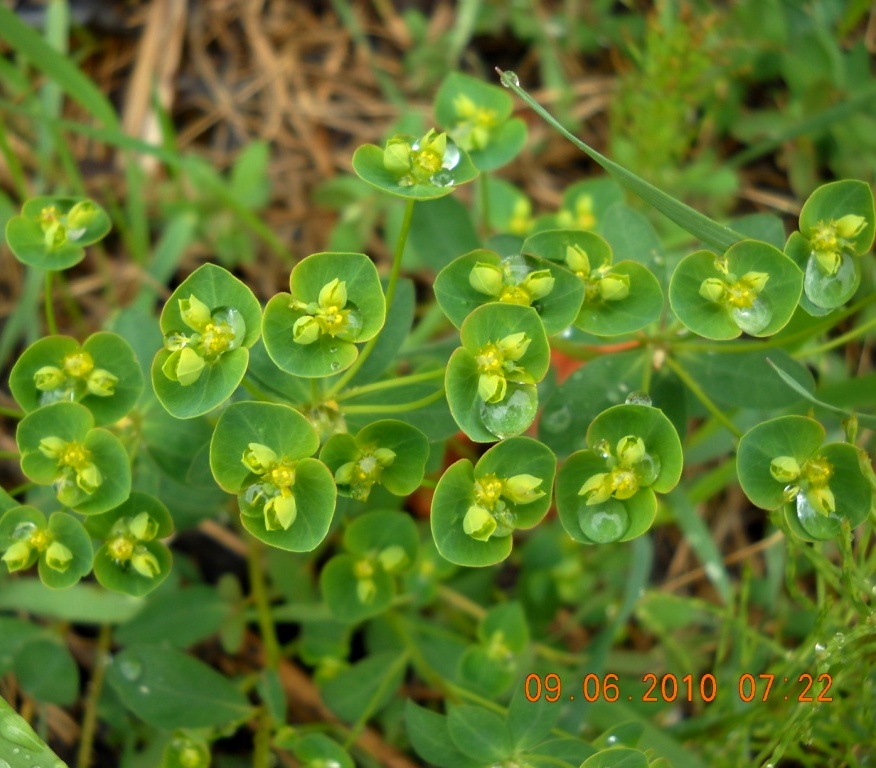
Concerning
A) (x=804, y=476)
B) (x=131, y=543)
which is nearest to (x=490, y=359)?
(x=804, y=476)

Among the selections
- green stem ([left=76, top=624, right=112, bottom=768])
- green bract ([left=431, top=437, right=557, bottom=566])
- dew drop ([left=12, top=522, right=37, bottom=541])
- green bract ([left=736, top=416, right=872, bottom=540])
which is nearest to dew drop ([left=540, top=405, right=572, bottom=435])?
green bract ([left=431, top=437, right=557, bottom=566])

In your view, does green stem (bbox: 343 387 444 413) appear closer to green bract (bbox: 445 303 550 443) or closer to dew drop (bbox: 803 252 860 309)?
Result: green bract (bbox: 445 303 550 443)

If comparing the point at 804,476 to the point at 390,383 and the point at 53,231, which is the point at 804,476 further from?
the point at 53,231

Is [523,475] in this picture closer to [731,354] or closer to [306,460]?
[306,460]

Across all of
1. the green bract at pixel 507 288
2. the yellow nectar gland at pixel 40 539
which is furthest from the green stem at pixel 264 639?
the green bract at pixel 507 288

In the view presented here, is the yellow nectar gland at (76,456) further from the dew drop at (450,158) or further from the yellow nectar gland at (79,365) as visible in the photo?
the dew drop at (450,158)

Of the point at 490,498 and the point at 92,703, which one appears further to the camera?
the point at 92,703
